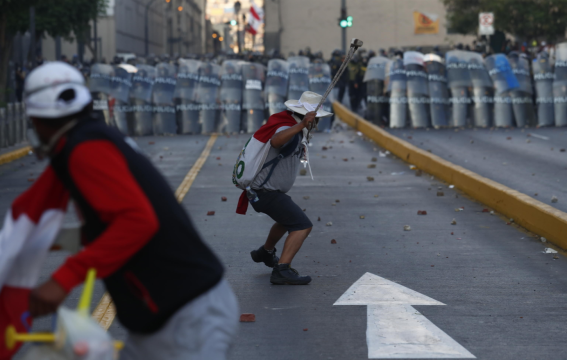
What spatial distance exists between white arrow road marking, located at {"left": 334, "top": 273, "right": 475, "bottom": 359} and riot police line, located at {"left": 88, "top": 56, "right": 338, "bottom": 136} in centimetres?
1747

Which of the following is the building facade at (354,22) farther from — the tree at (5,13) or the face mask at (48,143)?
the face mask at (48,143)

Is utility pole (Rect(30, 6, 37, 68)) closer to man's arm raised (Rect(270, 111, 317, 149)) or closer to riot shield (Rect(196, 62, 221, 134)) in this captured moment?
riot shield (Rect(196, 62, 221, 134))

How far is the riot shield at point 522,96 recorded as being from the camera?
24.2m

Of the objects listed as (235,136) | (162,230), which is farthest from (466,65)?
(162,230)

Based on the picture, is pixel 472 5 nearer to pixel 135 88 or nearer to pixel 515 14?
pixel 515 14

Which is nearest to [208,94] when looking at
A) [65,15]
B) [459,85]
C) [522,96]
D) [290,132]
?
[459,85]

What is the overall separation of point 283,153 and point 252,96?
1785 centimetres

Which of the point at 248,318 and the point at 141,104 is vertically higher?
the point at 141,104

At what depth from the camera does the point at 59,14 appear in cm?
3541

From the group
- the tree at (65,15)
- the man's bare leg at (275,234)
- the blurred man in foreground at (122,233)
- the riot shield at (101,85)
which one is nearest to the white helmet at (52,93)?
the blurred man in foreground at (122,233)

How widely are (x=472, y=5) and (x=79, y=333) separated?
51.0 metres

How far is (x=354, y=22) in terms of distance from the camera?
59.3 meters

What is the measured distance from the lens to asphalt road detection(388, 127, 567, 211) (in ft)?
42.1

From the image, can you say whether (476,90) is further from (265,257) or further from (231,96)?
(265,257)
